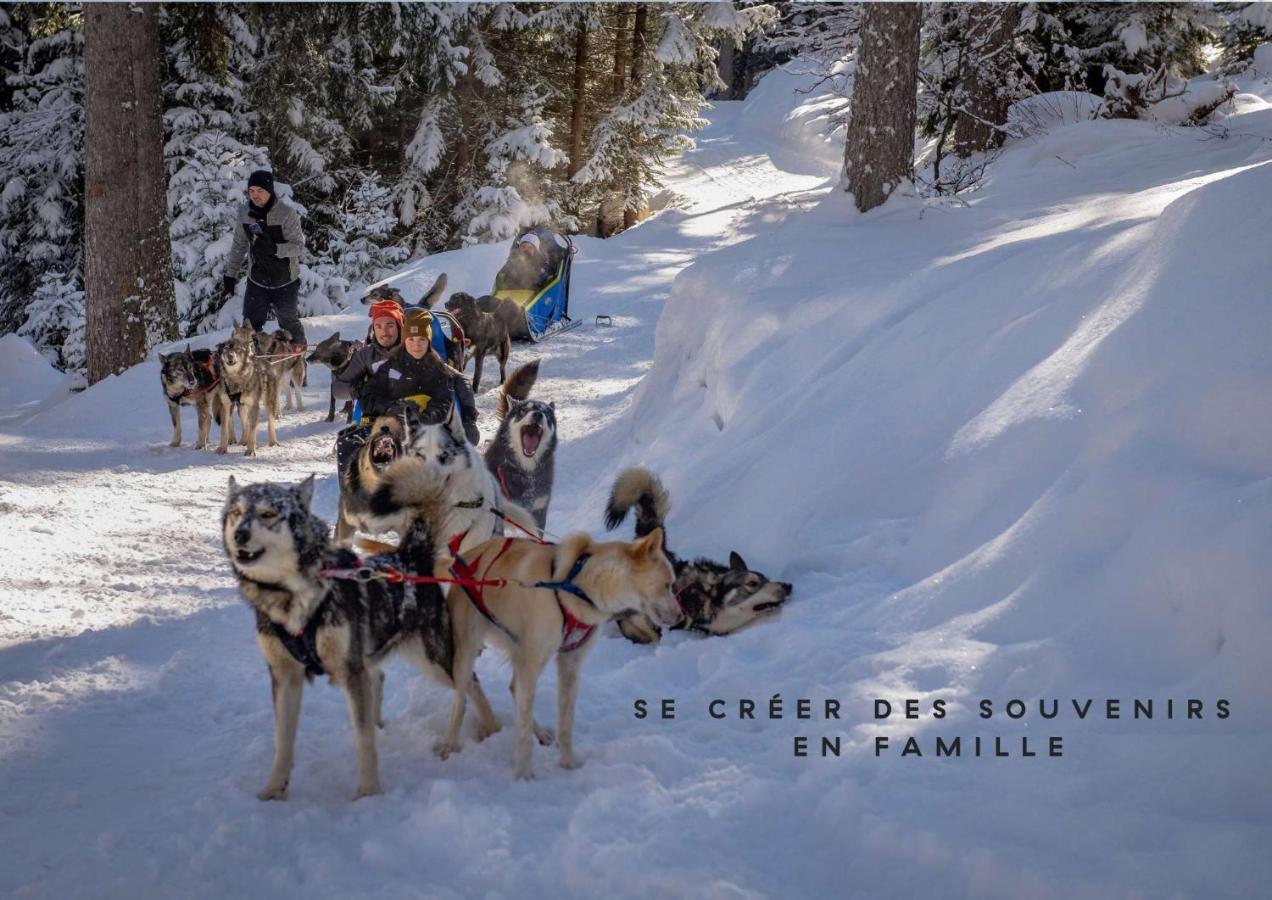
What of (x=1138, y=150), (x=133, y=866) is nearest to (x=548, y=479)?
(x=133, y=866)

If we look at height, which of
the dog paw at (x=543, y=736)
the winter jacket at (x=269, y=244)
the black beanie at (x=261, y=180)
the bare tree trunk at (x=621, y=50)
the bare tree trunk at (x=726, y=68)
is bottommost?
the dog paw at (x=543, y=736)

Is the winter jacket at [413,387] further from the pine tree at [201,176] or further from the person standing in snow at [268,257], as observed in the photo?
the pine tree at [201,176]

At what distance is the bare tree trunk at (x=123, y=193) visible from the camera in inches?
440

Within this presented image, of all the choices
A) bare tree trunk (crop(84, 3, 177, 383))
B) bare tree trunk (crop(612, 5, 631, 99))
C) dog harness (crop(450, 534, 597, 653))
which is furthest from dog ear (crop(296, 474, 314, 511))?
bare tree trunk (crop(612, 5, 631, 99))

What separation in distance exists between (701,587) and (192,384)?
607 cm

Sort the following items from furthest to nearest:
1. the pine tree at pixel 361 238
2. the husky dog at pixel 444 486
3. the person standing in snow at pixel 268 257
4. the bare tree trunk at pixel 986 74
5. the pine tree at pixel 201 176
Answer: the pine tree at pixel 361 238 < the pine tree at pixel 201 176 < the bare tree trunk at pixel 986 74 < the person standing in snow at pixel 268 257 < the husky dog at pixel 444 486

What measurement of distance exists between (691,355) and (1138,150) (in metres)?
5.88

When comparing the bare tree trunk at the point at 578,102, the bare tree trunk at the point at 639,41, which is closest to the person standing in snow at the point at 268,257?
the bare tree trunk at the point at 578,102

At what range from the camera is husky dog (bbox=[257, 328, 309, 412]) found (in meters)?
10.2

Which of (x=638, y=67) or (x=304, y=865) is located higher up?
(x=638, y=67)

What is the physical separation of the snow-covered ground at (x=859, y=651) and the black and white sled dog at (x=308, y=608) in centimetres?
28

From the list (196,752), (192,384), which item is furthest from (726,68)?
(196,752)

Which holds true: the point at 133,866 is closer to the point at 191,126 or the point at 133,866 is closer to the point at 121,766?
the point at 121,766

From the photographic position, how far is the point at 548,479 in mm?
6801
